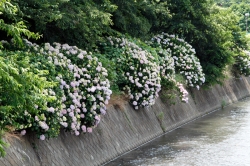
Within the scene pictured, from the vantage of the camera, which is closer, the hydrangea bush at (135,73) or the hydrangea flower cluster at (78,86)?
the hydrangea flower cluster at (78,86)

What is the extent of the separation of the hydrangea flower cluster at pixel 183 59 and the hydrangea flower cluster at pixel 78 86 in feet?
23.6

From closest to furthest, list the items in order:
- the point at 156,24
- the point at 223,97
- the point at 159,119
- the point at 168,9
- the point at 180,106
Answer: the point at 159,119 < the point at 180,106 < the point at 156,24 < the point at 168,9 < the point at 223,97

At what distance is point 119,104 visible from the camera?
13.0m

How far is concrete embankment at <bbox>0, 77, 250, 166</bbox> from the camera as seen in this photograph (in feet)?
29.6

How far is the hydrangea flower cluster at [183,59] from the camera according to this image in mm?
18250

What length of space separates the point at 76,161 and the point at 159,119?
17.8 feet

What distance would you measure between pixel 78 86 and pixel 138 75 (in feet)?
11.2

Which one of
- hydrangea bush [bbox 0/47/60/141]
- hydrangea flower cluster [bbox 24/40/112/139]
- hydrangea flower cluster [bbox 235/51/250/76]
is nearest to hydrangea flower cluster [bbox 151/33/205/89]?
hydrangea flower cluster [bbox 24/40/112/139]

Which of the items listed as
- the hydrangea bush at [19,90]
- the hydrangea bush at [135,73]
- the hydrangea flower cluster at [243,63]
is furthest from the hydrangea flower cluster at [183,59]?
the hydrangea bush at [19,90]

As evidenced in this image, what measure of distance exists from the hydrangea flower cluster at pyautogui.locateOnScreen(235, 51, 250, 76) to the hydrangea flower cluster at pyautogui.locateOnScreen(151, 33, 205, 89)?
7536 mm

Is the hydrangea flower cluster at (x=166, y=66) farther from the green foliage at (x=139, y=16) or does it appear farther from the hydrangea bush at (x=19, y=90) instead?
the hydrangea bush at (x=19, y=90)

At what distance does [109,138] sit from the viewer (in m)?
11.8

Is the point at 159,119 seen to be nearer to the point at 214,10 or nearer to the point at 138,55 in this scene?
the point at 138,55

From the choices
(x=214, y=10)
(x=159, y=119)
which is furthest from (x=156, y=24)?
(x=159, y=119)
